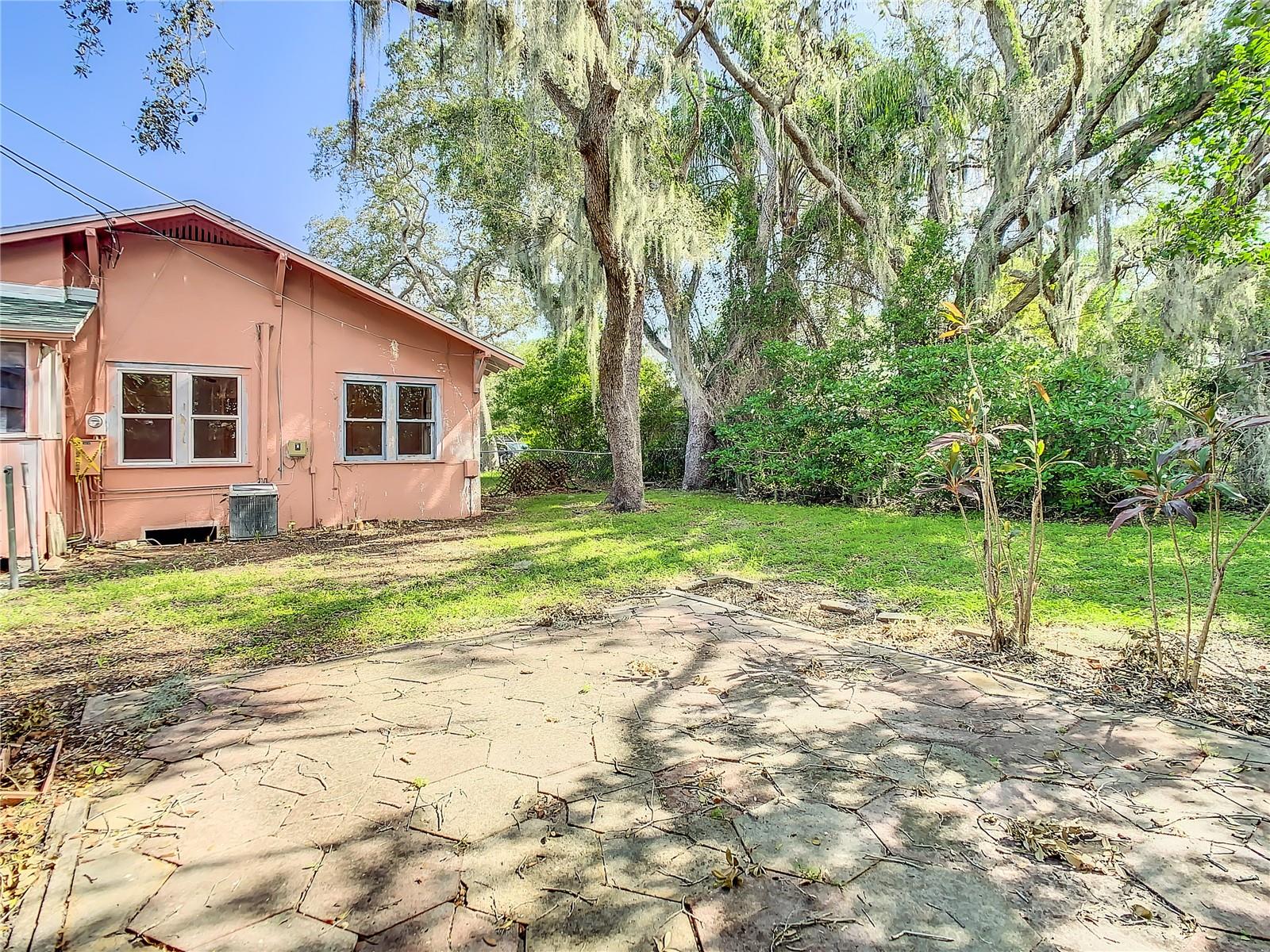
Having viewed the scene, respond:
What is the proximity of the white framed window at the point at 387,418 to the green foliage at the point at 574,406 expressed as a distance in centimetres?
533

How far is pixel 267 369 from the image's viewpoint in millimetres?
8492

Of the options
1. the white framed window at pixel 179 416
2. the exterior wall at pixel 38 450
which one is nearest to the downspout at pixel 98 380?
the white framed window at pixel 179 416

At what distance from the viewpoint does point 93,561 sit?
6656mm

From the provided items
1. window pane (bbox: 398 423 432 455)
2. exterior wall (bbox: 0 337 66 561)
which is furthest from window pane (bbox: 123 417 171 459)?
window pane (bbox: 398 423 432 455)

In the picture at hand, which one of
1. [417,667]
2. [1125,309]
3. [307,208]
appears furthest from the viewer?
[307,208]

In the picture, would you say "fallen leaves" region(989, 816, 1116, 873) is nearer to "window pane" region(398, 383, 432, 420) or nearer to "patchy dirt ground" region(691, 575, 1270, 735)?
"patchy dirt ground" region(691, 575, 1270, 735)

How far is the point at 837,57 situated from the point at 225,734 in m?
12.9

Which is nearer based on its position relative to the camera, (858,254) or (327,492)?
(327,492)

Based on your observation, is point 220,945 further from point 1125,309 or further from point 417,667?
point 1125,309

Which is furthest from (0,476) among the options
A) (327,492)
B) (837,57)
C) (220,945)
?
(837,57)

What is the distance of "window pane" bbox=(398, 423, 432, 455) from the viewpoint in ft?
32.0

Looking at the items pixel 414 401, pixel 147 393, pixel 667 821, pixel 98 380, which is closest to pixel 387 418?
pixel 414 401

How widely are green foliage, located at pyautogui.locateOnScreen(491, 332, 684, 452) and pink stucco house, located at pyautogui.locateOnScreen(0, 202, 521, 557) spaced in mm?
4766

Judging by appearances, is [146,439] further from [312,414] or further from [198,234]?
[198,234]
